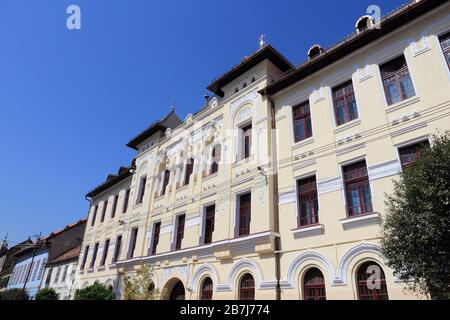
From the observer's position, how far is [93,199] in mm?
31594

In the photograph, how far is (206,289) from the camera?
Result: 49.0 feet

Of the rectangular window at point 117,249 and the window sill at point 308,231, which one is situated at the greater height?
the rectangular window at point 117,249

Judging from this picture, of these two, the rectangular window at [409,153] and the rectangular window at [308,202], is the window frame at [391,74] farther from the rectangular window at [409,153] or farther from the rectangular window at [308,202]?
the rectangular window at [308,202]

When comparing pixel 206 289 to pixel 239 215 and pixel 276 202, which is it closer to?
pixel 239 215

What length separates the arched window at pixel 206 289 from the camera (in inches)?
578

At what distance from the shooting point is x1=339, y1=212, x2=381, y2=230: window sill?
9.85 m

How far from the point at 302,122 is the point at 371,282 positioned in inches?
280

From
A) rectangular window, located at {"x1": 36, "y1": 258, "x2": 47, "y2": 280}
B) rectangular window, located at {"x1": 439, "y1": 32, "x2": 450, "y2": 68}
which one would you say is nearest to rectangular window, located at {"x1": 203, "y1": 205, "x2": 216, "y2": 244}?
rectangular window, located at {"x1": 439, "y1": 32, "x2": 450, "y2": 68}

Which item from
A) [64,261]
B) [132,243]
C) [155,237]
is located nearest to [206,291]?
[155,237]

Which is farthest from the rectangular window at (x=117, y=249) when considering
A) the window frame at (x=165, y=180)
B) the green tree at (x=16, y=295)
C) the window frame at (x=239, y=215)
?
the green tree at (x=16, y=295)

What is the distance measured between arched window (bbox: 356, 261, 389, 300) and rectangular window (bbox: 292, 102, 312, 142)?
5810 millimetres

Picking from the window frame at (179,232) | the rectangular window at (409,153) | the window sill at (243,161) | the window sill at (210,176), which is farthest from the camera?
the window frame at (179,232)

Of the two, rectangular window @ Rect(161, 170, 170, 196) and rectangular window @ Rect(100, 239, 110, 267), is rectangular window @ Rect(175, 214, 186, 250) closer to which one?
rectangular window @ Rect(161, 170, 170, 196)

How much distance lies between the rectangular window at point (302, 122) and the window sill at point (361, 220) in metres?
4.30
